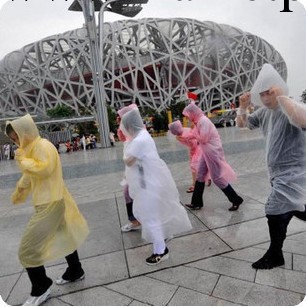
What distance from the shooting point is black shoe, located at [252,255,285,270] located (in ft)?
9.34

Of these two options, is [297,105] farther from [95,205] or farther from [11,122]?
[95,205]

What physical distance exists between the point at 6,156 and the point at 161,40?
40968mm

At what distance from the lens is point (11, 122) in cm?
274

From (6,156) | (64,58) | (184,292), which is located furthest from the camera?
(64,58)

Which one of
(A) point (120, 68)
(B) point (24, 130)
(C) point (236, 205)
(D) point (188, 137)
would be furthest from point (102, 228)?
(A) point (120, 68)

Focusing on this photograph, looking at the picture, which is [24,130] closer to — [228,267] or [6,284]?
[6,284]

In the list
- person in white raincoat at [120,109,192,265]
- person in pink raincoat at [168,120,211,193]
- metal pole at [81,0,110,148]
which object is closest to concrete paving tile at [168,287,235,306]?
person in white raincoat at [120,109,192,265]

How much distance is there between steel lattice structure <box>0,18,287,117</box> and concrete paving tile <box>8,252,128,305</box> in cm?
5022

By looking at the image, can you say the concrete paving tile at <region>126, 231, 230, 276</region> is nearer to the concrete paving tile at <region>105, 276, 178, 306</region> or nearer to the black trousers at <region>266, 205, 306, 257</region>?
the concrete paving tile at <region>105, 276, 178, 306</region>

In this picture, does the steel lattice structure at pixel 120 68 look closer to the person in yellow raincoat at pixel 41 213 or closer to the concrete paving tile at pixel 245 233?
the concrete paving tile at pixel 245 233

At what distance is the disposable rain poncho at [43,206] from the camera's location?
2.61m

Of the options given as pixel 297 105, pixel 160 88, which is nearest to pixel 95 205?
pixel 297 105

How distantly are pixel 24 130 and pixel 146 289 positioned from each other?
5.30 ft

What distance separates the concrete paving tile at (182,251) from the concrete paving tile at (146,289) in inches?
6.5
